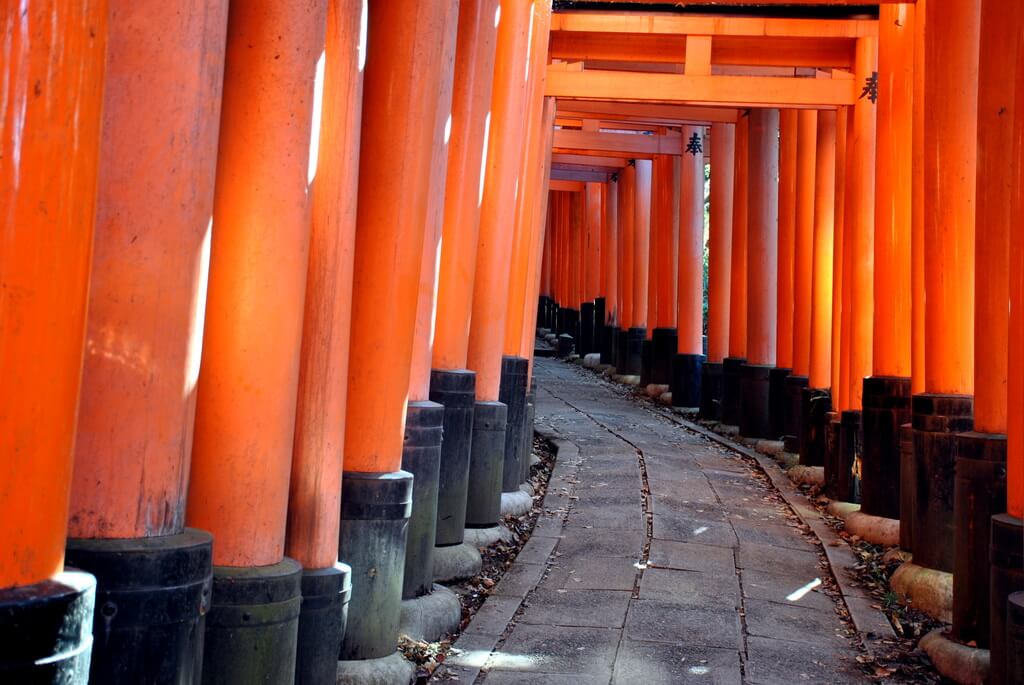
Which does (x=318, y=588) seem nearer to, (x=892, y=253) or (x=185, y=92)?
(x=185, y=92)

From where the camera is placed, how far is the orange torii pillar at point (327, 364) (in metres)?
4.63

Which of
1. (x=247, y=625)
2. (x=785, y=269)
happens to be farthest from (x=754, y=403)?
(x=247, y=625)

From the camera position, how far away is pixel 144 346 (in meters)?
3.30

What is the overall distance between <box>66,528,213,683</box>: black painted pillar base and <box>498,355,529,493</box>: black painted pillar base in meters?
6.52

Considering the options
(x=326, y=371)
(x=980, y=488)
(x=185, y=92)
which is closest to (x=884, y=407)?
(x=980, y=488)

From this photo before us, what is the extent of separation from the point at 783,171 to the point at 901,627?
9.79m

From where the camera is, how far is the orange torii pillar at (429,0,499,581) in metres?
7.48

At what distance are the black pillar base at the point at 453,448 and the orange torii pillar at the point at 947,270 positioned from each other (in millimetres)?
2738

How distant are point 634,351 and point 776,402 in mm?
8382

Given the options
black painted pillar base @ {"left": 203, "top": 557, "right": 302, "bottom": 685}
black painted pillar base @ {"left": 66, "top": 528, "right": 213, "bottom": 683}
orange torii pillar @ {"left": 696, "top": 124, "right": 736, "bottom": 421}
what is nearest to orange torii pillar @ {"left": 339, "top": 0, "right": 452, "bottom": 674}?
black painted pillar base @ {"left": 203, "top": 557, "right": 302, "bottom": 685}

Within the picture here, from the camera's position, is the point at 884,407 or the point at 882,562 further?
the point at 884,407

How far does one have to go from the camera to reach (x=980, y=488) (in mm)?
6281

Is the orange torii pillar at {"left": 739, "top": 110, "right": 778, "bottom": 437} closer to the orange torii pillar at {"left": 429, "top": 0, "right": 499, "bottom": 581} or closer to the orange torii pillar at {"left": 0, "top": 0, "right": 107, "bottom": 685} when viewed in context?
the orange torii pillar at {"left": 429, "top": 0, "right": 499, "bottom": 581}

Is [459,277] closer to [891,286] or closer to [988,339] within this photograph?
[988,339]
